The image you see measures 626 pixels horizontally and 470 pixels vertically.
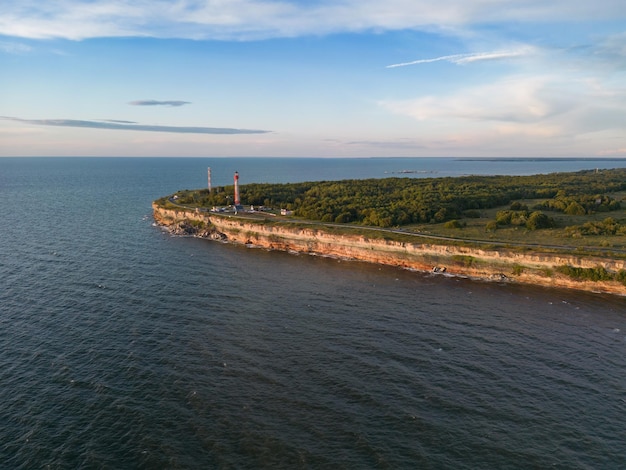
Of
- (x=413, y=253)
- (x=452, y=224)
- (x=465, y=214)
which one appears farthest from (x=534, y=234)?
(x=413, y=253)

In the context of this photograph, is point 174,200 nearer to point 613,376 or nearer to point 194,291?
point 194,291

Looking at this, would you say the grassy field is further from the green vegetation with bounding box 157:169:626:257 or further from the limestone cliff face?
the limestone cliff face

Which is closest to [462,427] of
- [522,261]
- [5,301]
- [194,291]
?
[194,291]

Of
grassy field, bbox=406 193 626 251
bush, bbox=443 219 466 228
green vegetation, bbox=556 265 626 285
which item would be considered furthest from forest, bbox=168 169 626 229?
green vegetation, bbox=556 265 626 285

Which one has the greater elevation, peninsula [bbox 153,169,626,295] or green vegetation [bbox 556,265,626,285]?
peninsula [bbox 153,169,626,295]

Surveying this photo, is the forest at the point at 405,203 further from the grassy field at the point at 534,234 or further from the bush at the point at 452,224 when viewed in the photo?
the bush at the point at 452,224

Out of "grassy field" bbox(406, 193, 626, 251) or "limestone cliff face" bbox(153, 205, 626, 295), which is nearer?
"limestone cliff face" bbox(153, 205, 626, 295)

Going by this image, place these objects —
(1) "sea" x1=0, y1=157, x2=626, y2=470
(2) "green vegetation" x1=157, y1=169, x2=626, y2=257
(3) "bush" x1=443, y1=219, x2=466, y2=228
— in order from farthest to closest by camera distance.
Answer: (3) "bush" x1=443, y1=219, x2=466, y2=228, (2) "green vegetation" x1=157, y1=169, x2=626, y2=257, (1) "sea" x1=0, y1=157, x2=626, y2=470
